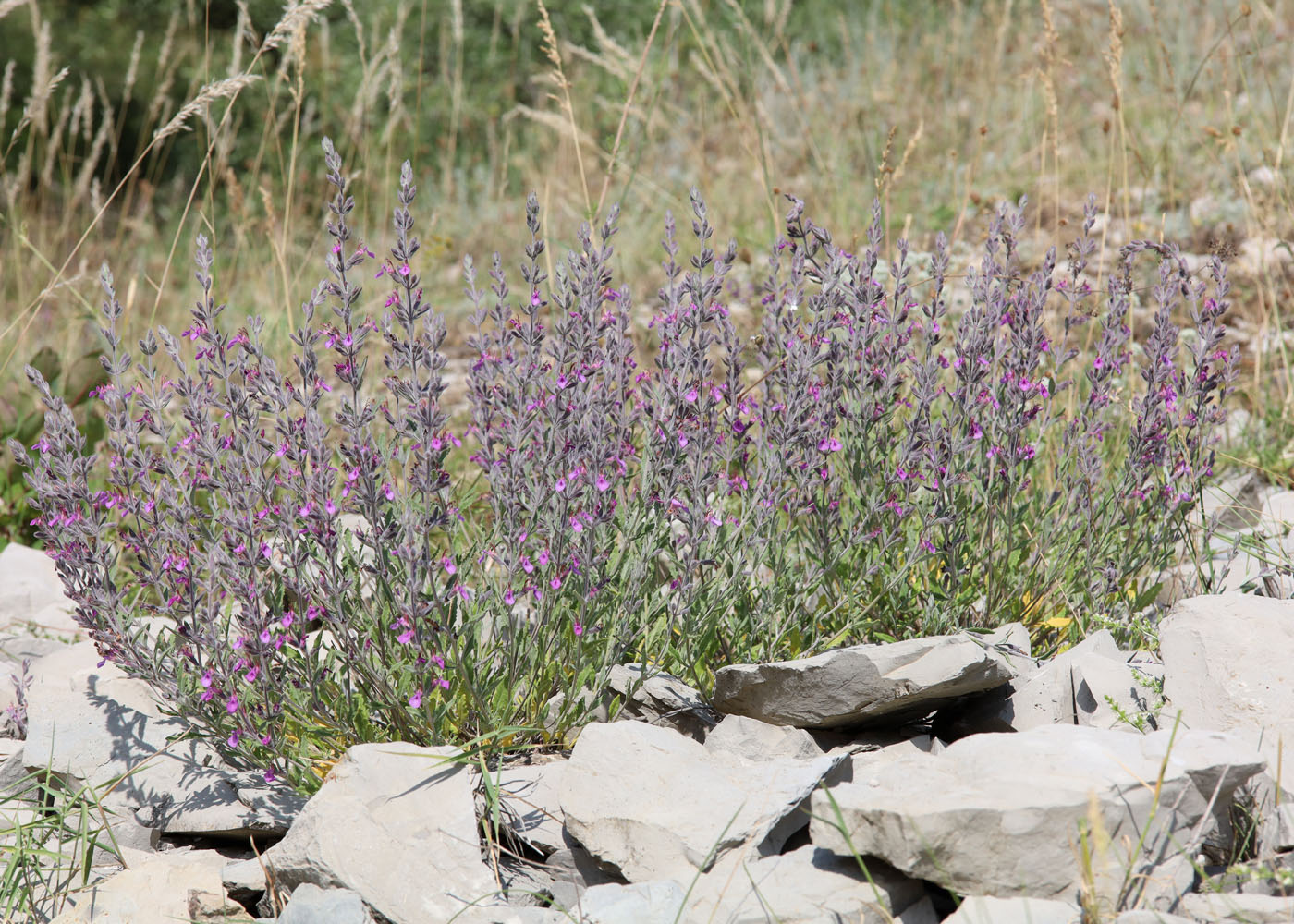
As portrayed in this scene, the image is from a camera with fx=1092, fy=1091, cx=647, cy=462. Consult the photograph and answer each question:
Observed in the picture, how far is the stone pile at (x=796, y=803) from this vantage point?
1812mm

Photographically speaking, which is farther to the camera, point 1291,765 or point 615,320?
point 615,320

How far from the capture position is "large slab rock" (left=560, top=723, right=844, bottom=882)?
80.6 inches

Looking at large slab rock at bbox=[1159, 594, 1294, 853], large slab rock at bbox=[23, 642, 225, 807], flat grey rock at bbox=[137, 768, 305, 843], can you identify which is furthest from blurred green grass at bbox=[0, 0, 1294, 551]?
flat grey rock at bbox=[137, 768, 305, 843]

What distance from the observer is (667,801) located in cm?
213

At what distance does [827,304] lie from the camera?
2395 millimetres

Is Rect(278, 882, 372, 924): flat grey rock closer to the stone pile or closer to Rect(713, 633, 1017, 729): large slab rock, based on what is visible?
the stone pile

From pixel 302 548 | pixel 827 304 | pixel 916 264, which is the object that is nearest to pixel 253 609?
pixel 302 548

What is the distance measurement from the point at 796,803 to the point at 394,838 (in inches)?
30.9

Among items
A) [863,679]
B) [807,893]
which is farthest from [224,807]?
[863,679]

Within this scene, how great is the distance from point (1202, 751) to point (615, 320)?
1463 mm

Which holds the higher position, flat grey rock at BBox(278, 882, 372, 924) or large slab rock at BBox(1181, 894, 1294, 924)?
large slab rock at BBox(1181, 894, 1294, 924)

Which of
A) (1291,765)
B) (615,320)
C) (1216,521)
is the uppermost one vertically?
(615,320)

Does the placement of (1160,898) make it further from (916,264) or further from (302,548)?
(916,264)

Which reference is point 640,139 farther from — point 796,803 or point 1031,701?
point 796,803
